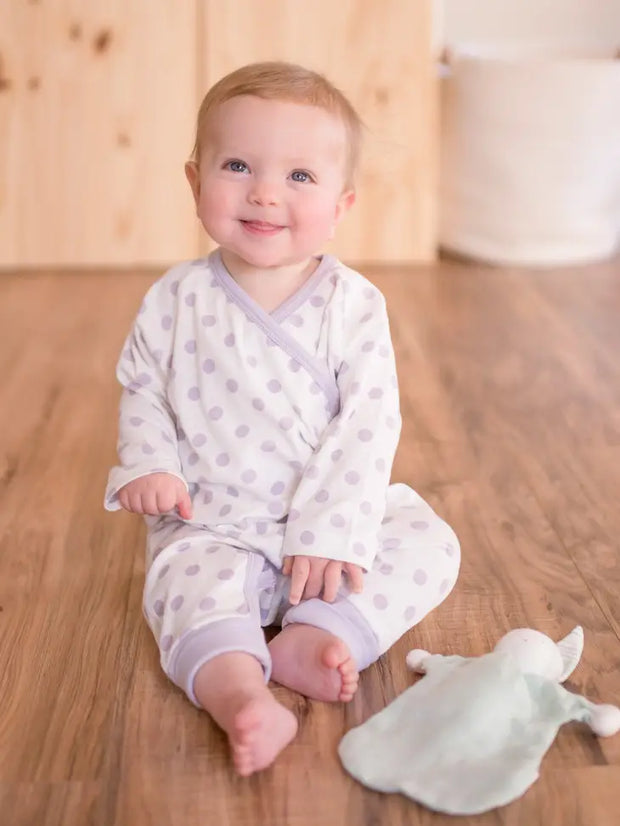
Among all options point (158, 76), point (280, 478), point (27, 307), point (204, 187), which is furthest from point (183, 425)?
point (158, 76)

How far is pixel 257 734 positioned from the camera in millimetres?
865

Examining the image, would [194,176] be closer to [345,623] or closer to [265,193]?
[265,193]

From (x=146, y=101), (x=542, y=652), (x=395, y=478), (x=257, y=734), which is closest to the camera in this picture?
(x=257, y=734)

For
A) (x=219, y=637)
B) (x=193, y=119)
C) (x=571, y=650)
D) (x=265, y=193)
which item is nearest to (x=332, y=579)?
(x=219, y=637)

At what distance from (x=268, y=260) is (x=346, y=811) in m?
0.49

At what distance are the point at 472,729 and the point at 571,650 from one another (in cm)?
17

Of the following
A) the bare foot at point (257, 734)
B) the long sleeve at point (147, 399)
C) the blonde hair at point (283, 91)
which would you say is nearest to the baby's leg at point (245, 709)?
the bare foot at point (257, 734)

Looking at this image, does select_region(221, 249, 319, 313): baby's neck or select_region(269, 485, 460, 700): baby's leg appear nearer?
select_region(269, 485, 460, 700): baby's leg

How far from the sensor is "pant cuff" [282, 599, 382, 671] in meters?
0.99

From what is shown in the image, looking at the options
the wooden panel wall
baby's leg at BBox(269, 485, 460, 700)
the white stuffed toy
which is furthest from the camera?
the wooden panel wall

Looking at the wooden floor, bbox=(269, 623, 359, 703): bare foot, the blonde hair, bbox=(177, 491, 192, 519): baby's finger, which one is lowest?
the wooden floor

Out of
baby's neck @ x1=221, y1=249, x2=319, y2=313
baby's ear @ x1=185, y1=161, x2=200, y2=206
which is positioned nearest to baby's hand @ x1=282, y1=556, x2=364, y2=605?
baby's neck @ x1=221, y1=249, x2=319, y2=313

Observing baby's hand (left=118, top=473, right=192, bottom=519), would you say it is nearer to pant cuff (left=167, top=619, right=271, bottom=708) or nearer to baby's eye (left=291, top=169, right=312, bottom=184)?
pant cuff (left=167, top=619, right=271, bottom=708)

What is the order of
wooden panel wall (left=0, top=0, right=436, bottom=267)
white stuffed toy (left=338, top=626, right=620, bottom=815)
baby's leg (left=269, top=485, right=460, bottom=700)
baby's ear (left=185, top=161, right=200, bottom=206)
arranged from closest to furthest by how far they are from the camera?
white stuffed toy (left=338, top=626, right=620, bottom=815) < baby's leg (left=269, top=485, right=460, bottom=700) < baby's ear (left=185, top=161, right=200, bottom=206) < wooden panel wall (left=0, top=0, right=436, bottom=267)
